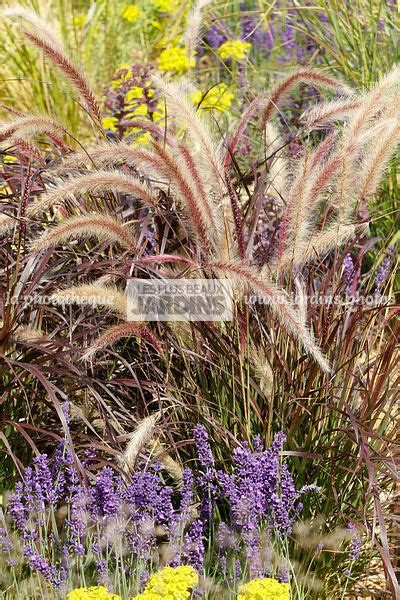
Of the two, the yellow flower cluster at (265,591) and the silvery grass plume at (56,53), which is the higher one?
the silvery grass plume at (56,53)

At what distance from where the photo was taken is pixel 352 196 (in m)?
3.04

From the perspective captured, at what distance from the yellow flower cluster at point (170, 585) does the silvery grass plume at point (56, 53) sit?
1767 millimetres

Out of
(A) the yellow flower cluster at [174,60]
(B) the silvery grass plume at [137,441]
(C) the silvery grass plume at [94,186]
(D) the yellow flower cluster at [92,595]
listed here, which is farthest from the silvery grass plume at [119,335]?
(A) the yellow flower cluster at [174,60]

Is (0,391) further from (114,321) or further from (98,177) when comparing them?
(98,177)

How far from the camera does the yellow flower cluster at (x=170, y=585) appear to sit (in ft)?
7.19

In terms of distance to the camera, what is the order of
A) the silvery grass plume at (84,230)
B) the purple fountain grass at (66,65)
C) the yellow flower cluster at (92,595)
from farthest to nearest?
the purple fountain grass at (66,65) < the silvery grass plume at (84,230) < the yellow flower cluster at (92,595)

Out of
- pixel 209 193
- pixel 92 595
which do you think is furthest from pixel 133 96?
pixel 92 595

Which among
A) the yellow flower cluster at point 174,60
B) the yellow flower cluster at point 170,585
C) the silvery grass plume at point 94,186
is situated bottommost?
the yellow flower cluster at point 170,585

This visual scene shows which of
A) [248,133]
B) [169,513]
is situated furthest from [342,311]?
[248,133]

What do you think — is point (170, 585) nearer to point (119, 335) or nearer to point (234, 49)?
point (119, 335)

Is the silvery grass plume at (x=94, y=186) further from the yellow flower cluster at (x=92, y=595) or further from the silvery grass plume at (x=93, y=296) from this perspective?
the yellow flower cluster at (x=92, y=595)

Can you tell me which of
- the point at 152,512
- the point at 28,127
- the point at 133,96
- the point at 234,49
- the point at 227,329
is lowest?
Answer: the point at 152,512

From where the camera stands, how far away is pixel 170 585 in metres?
2.20

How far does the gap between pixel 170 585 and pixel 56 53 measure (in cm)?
190
